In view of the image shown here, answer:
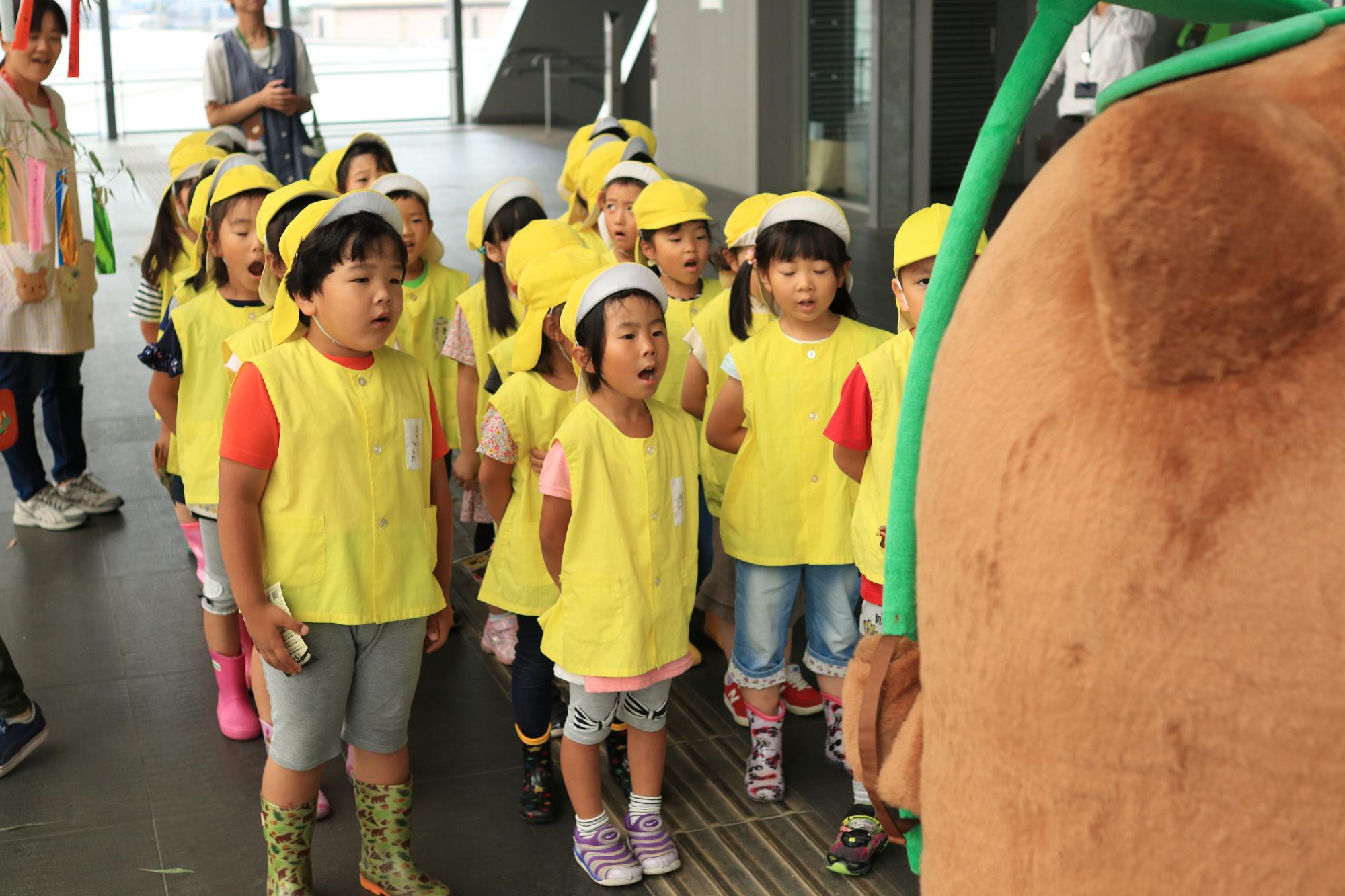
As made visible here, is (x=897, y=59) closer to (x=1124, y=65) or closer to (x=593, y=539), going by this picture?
(x=1124, y=65)

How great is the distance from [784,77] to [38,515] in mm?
8778

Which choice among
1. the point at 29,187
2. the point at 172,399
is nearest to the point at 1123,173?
the point at 172,399

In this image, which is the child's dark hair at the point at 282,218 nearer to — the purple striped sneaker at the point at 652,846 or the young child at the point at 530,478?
the young child at the point at 530,478

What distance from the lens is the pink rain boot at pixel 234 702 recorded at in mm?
3654

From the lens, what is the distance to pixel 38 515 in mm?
5305

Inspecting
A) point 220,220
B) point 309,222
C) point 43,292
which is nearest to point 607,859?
point 309,222

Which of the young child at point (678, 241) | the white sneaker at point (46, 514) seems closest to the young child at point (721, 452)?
the young child at point (678, 241)

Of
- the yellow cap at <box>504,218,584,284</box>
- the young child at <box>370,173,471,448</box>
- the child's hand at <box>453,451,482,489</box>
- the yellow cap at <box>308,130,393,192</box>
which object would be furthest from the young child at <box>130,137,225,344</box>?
the yellow cap at <box>504,218,584,284</box>

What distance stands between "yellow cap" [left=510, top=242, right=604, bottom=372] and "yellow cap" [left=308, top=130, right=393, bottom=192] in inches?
79.1

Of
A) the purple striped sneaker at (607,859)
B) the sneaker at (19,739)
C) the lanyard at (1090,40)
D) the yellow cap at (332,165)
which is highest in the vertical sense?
the lanyard at (1090,40)

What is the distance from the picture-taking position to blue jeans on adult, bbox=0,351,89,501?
16.3 feet

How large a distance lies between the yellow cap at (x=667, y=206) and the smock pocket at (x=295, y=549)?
194 cm

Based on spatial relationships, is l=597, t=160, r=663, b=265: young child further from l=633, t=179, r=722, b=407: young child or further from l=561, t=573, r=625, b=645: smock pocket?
l=561, t=573, r=625, b=645: smock pocket

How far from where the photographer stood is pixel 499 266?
4402 mm
